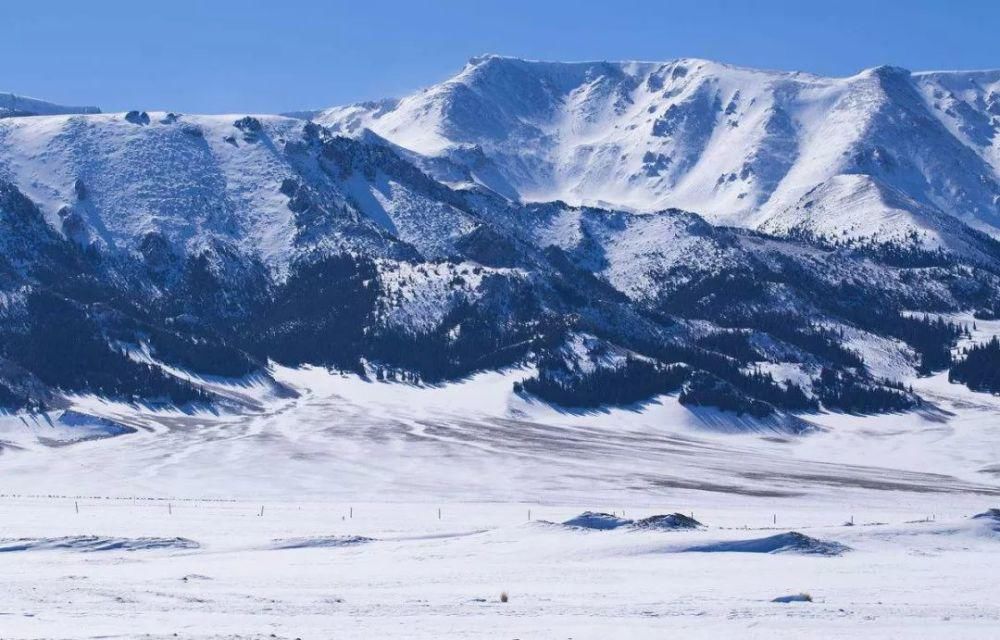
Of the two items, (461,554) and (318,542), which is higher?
(318,542)

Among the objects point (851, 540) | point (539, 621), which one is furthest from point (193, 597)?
point (851, 540)

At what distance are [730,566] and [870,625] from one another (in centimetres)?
1660

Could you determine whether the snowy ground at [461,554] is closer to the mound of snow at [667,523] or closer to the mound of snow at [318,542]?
the mound of snow at [318,542]

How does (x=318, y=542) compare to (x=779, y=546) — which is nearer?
(x=779, y=546)

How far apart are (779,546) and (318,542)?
25.5 m

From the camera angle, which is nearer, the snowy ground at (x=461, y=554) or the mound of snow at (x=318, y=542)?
the snowy ground at (x=461, y=554)

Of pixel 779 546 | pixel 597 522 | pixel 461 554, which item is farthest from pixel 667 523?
pixel 461 554

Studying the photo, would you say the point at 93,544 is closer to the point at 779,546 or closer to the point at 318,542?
the point at 318,542

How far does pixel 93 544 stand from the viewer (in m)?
77.1

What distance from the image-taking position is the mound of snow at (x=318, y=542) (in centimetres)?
7862

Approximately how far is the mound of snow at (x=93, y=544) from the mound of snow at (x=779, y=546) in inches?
1119

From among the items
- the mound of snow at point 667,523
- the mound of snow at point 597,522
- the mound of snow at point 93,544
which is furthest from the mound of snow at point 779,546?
the mound of snow at point 93,544

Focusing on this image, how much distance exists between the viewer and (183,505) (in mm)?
109938

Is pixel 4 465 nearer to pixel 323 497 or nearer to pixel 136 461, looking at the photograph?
pixel 136 461
